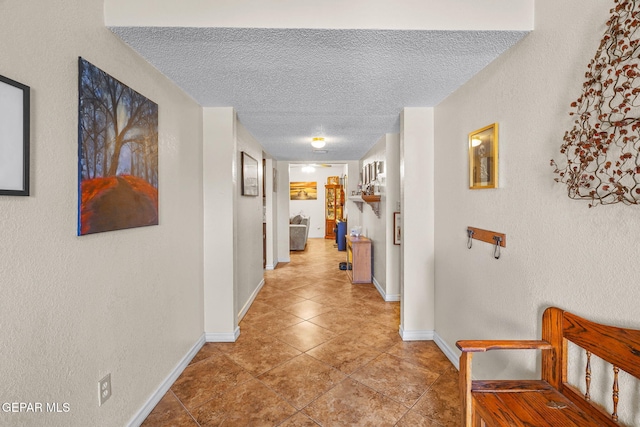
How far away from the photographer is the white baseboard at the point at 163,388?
1.76m

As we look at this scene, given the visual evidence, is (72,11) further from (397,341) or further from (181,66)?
(397,341)

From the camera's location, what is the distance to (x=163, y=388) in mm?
2033

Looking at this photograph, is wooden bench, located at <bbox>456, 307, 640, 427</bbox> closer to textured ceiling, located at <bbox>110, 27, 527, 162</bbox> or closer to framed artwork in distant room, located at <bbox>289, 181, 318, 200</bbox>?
textured ceiling, located at <bbox>110, 27, 527, 162</bbox>

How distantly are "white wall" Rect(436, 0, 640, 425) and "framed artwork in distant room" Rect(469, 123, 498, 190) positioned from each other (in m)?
0.05

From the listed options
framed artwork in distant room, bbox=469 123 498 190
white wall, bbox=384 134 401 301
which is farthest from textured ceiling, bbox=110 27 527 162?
white wall, bbox=384 134 401 301

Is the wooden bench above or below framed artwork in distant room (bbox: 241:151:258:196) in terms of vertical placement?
below

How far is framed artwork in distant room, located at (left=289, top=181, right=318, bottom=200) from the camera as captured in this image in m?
10.6

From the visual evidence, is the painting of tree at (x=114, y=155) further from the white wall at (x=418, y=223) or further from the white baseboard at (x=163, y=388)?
the white wall at (x=418, y=223)

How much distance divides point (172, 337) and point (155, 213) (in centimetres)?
96

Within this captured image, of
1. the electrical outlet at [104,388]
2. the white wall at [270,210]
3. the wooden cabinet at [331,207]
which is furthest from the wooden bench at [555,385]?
the wooden cabinet at [331,207]

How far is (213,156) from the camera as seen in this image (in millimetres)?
2750

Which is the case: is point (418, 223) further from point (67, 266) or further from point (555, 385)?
point (67, 266)

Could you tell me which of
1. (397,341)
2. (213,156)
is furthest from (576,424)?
(213,156)

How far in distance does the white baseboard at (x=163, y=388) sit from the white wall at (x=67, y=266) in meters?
0.05
